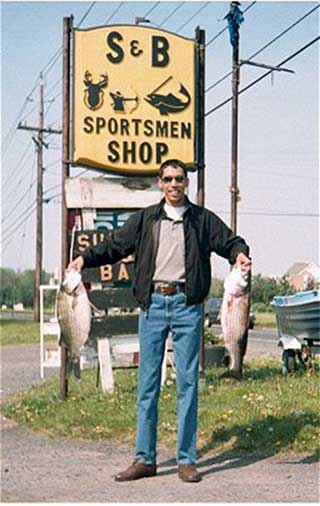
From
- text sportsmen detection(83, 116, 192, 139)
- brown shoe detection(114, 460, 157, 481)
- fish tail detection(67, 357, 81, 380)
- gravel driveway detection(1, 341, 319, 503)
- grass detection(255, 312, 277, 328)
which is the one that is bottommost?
grass detection(255, 312, 277, 328)

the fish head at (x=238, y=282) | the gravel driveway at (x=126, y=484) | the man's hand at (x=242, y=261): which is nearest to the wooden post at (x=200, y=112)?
the gravel driveway at (x=126, y=484)

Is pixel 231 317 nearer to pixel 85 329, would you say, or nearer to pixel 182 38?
pixel 85 329

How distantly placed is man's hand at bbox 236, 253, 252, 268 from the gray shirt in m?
0.42

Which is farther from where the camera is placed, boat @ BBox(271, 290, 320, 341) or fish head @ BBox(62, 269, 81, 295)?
boat @ BBox(271, 290, 320, 341)

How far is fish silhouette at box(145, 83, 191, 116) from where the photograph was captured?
1156 cm

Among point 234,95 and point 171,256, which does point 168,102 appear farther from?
point 234,95

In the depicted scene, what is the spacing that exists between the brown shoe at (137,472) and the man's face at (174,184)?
1.95 m

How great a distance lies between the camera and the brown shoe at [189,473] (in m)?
7.05

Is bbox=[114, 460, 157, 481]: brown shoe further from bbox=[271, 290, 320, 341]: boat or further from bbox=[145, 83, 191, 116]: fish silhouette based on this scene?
bbox=[271, 290, 320, 341]: boat

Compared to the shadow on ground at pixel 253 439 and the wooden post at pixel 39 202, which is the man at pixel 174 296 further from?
the wooden post at pixel 39 202

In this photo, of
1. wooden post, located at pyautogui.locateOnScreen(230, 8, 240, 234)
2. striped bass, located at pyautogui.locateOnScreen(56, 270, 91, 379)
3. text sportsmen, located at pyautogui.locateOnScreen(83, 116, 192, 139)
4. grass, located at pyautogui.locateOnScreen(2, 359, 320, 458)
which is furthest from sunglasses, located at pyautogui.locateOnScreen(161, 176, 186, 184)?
wooden post, located at pyautogui.locateOnScreen(230, 8, 240, 234)

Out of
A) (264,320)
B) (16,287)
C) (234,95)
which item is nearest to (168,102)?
(234,95)

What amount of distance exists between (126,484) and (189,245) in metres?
1.79

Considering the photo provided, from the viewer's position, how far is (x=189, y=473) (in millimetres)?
7098
